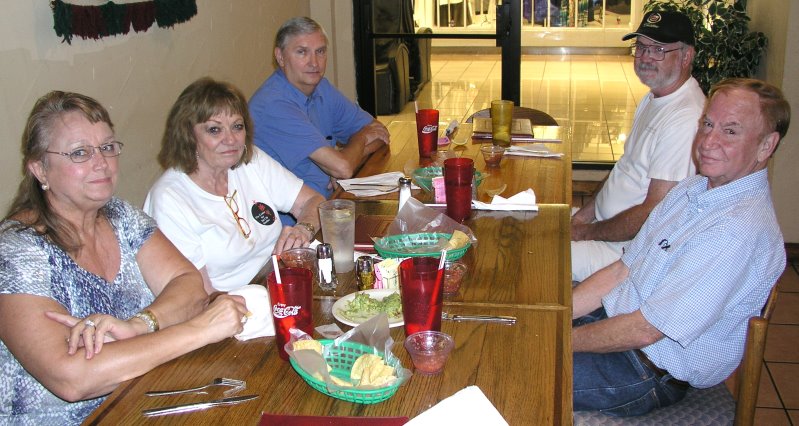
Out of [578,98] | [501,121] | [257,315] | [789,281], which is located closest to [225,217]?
[257,315]

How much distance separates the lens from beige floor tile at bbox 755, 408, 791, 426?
110 inches

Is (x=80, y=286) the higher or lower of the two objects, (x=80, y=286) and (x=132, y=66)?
the lower

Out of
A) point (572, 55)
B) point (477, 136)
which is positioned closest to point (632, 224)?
point (477, 136)

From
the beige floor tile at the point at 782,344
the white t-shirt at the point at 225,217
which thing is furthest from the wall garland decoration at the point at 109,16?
the beige floor tile at the point at 782,344

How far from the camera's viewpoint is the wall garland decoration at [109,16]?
270cm

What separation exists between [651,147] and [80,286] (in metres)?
2.04

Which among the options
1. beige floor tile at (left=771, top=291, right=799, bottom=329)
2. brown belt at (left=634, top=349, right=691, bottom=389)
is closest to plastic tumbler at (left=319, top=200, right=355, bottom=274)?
brown belt at (left=634, top=349, right=691, bottom=389)

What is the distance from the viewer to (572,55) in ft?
29.5

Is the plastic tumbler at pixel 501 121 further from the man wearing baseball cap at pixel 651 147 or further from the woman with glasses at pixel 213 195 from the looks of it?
the woman with glasses at pixel 213 195

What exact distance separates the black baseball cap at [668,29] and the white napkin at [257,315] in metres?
1.97

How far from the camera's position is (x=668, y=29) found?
3.04 m

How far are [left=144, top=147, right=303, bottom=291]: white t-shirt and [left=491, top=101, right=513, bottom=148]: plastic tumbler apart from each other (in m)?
0.97

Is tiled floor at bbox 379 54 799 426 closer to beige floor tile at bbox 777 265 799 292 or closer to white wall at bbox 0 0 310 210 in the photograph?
beige floor tile at bbox 777 265 799 292

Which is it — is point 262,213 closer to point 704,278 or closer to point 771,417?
point 704,278
